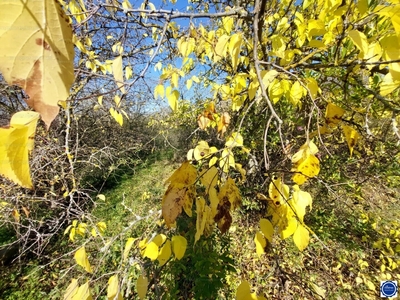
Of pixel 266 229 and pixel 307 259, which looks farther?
pixel 307 259

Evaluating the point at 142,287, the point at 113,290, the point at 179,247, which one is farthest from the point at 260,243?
the point at 113,290

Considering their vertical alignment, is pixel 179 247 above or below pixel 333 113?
below

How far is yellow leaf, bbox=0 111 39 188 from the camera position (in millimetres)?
267

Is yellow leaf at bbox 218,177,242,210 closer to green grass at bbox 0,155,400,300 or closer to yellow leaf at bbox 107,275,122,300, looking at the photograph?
yellow leaf at bbox 107,275,122,300

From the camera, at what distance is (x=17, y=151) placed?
271 mm

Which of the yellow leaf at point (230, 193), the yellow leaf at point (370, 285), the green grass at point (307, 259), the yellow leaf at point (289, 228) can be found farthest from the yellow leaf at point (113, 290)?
the yellow leaf at point (370, 285)

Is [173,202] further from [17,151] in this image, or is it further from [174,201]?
[17,151]

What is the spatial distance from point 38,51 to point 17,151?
126 millimetres

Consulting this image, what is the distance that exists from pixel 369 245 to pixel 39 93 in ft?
13.9

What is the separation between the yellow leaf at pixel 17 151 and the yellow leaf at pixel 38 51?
0.24 ft

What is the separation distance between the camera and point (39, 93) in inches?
9.2

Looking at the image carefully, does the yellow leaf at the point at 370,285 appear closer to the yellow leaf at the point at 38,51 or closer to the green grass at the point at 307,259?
the green grass at the point at 307,259

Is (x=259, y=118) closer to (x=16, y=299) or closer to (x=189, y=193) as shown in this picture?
(x=189, y=193)

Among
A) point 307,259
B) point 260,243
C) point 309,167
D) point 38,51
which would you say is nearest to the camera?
point 38,51
